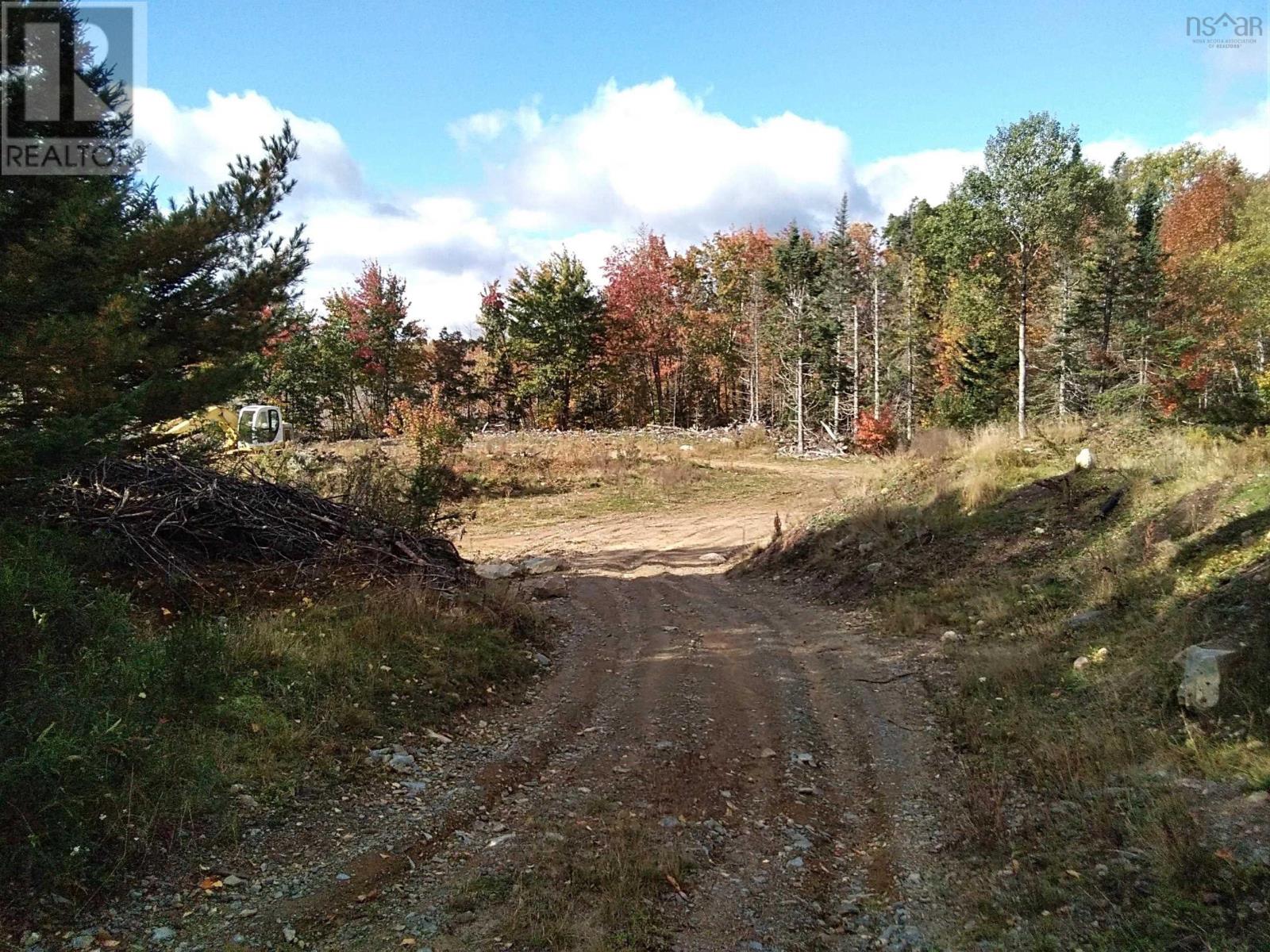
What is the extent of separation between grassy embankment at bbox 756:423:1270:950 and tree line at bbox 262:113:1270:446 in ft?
17.8

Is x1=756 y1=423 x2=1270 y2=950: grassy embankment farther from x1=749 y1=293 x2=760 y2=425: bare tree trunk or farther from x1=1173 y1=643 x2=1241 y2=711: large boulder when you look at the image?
x1=749 y1=293 x2=760 y2=425: bare tree trunk

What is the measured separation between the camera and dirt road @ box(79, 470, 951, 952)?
10.7 ft

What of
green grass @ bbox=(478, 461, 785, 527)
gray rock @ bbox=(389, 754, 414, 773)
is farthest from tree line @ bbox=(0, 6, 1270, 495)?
green grass @ bbox=(478, 461, 785, 527)

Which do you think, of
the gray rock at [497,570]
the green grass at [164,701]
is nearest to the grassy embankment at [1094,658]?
the green grass at [164,701]

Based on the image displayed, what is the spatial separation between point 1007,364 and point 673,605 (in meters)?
25.2

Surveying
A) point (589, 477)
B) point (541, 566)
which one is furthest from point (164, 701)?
point (589, 477)

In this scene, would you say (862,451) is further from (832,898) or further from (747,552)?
(832,898)

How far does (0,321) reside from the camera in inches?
229

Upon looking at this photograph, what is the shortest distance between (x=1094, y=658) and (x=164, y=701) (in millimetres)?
6947

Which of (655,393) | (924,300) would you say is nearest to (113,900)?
(655,393)

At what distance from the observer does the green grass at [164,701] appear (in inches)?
124

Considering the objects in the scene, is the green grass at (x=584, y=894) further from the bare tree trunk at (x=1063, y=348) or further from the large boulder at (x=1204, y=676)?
the bare tree trunk at (x=1063, y=348)

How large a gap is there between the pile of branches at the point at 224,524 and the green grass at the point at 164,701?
33.9 inches

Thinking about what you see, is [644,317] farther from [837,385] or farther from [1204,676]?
[1204,676]
